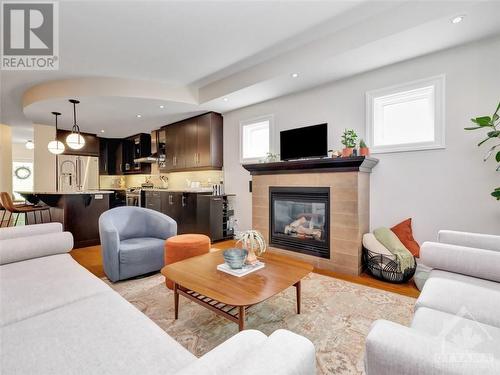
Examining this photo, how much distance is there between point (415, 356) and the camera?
0.68 meters

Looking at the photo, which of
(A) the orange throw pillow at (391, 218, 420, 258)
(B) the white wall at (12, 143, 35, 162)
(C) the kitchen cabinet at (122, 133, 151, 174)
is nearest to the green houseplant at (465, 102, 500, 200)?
(A) the orange throw pillow at (391, 218, 420, 258)

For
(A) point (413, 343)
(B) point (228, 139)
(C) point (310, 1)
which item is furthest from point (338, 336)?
(B) point (228, 139)

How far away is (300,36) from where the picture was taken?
2.77 m

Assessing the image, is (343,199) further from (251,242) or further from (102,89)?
(102,89)

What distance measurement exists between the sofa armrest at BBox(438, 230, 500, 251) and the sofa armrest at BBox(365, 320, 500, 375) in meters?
1.50

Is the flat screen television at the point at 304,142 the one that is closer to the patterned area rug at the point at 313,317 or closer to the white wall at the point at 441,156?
the white wall at the point at 441,156

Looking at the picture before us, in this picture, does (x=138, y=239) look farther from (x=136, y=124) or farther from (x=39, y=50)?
(x=136, y=124)

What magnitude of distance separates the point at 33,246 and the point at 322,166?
3084mm

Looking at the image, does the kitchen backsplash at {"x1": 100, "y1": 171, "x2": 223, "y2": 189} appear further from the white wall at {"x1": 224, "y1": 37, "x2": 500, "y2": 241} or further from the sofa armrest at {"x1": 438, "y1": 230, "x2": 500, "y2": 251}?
the sofa armrest at {"x1": 438, "y1": 230, "x2": 500, "y2": 251}

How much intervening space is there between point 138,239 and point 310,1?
3221 millimetres

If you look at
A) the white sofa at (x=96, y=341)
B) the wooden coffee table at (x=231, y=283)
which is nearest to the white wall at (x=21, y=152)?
the white sofa at (x=96, y=341)

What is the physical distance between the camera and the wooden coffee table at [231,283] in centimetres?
146

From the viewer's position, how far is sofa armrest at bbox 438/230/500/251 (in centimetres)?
171

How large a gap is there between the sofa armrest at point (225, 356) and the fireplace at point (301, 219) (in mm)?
2610
